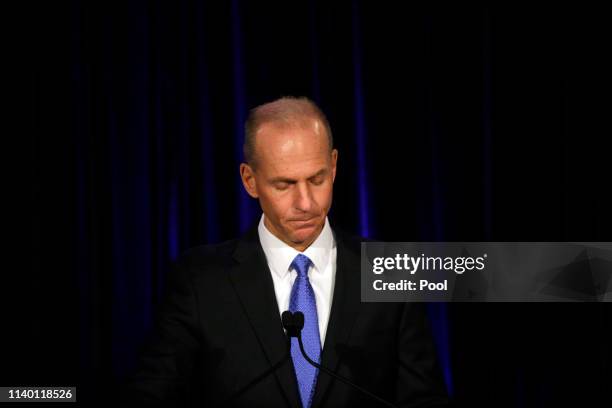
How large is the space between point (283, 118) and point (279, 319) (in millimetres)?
489

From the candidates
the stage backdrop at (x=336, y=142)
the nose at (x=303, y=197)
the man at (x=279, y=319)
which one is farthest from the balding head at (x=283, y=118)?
the stage backdrop at (x=336, y=142)

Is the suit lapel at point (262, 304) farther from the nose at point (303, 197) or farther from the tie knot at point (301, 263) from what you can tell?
the nose at point (303, 197)

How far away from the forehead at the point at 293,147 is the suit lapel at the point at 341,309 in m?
0.27

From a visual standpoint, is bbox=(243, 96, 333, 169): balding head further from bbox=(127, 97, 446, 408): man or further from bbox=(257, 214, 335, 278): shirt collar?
bbox=(257, 214, 335, 278): shirt collar

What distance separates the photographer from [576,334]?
99.0 inches

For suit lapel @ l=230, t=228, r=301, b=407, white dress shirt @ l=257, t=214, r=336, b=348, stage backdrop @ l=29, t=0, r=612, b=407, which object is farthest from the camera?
stage backdrop @ l=29, t=0, r=612, b=407

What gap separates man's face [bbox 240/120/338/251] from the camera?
5.39 feet

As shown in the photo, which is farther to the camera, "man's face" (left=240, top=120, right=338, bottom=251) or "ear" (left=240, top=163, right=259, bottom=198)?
"ear" (left=240, top=163, right=259, bottom=198)

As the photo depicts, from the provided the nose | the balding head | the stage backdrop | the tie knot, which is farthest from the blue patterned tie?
the stage backdrop

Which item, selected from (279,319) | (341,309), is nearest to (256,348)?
(279,319)

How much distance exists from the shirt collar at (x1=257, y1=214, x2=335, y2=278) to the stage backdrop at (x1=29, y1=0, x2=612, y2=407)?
0.63m

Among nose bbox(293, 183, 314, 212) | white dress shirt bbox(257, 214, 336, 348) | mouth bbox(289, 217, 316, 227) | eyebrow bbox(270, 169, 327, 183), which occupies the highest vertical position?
eyebrow bbox(270, 169, 327, 183)

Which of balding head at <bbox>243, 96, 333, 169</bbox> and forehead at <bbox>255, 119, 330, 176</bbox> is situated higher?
balding head at <bbox>243, 96, 333, 169</bbox>

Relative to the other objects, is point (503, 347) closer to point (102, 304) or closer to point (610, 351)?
point (610, 351)
